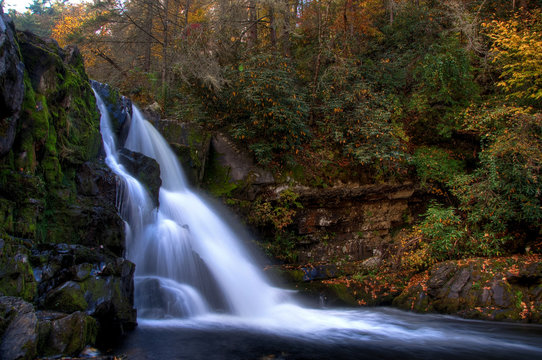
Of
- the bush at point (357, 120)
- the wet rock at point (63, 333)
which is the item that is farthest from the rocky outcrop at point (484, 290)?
the wet rock at point (63, 333)

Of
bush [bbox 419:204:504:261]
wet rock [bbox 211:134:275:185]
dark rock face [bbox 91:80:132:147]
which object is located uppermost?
dark rock face [bbox 91:80:132:147]

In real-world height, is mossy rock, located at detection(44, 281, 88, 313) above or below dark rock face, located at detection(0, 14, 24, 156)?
below

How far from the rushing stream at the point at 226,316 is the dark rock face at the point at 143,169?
20cm

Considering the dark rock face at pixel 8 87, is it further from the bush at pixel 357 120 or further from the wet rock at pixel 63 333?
the bush at pixel 357 120

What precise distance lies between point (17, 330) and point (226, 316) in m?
4.14

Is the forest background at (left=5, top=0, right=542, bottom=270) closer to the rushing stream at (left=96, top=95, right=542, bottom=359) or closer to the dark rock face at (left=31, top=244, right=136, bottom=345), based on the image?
the rushing stream at (left=96, top=95, right=542, bottom=359)

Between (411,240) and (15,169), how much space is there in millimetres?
9529

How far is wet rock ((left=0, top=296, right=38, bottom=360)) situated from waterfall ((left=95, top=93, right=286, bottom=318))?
264cm

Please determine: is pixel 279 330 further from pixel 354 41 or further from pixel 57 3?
pixel 57 3

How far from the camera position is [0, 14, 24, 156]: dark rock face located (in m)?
4.62

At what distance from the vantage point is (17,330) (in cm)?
346

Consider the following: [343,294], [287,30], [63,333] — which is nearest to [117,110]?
[287,30]

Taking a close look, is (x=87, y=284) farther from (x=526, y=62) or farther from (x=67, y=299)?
(x=526, y=62)

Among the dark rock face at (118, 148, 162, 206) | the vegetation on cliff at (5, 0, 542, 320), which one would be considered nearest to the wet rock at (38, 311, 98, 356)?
the dark rock face at (118, 148, 162, 206)
